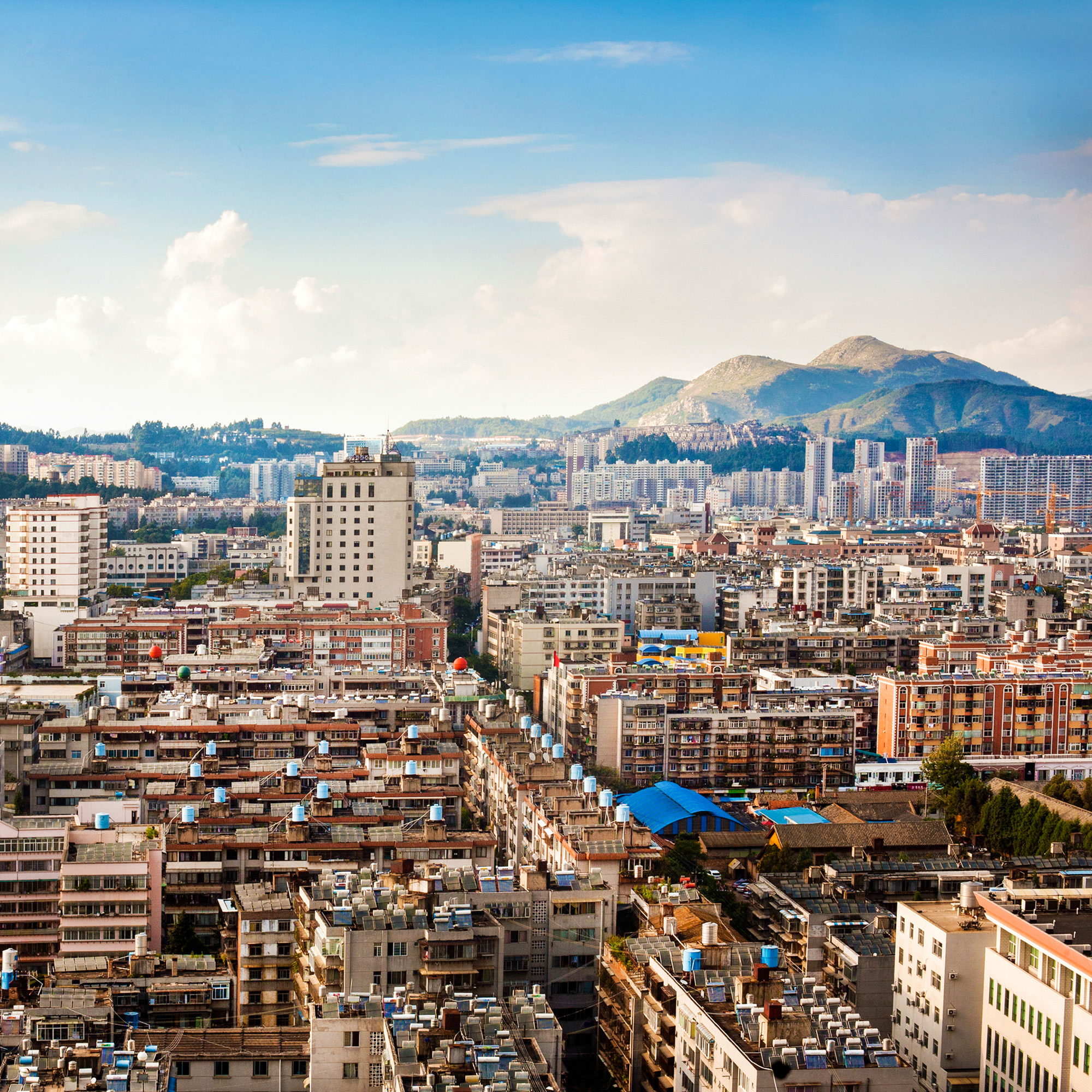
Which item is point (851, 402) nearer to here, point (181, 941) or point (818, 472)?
point (818, 472)

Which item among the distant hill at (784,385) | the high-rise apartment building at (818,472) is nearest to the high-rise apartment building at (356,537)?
the high-rise apartment building at (818,472)

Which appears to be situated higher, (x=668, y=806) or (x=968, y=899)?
(x=968, y=899)

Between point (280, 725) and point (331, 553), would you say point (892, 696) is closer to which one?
point (280, 725)

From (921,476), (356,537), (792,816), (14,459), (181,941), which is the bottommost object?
(792,816)

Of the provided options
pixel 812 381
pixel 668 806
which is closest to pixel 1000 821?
pixel 668 806

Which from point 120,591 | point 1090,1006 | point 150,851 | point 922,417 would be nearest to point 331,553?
point 120,591

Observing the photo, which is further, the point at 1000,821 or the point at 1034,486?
Answer: the point at 1034,486

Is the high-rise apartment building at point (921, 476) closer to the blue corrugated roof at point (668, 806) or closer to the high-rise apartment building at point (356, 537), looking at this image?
the high-rise apartment building at point (356, 537)

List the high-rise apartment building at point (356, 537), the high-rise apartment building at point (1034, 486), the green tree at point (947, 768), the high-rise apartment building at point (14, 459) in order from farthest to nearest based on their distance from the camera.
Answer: the high-rise apartment building at point (1034, 486), the high-rise apartment building at point (14, 459), the high-rise apartment building at point (356, 537), the green tree at point (947, 768)
